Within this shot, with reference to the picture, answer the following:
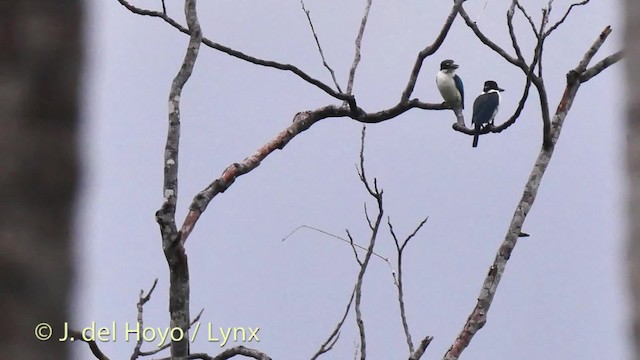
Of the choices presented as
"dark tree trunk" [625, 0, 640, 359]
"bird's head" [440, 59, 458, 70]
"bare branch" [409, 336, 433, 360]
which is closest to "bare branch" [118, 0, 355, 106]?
"bare branch" [409, 336, 433, 360]

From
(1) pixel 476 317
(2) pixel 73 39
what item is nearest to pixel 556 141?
(1) pixel 476 317

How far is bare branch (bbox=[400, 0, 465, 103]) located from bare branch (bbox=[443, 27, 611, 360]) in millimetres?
872

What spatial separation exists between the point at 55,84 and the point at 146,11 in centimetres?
483

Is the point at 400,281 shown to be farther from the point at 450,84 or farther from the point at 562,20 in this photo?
the point at 450,84

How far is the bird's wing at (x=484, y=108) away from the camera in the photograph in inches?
456

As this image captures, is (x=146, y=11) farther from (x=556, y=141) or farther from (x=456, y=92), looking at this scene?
(x=456, y=92)

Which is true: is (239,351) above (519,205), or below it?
below

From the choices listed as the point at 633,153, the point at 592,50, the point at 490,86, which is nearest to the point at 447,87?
the point at 490,86

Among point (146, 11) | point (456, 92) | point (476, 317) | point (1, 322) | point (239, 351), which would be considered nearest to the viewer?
point (1, 322)

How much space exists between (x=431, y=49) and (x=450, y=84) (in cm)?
588

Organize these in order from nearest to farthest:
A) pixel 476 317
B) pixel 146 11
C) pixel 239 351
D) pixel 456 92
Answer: pixel 239 351
pixel 476 317
pixel 146 11
pixel 456 92

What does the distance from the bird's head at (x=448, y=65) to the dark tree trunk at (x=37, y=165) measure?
11.1 metres

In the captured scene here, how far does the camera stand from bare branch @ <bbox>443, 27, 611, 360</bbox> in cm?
557

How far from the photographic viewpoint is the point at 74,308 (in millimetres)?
1307
